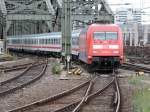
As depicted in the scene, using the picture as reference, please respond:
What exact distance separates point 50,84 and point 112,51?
265 inches

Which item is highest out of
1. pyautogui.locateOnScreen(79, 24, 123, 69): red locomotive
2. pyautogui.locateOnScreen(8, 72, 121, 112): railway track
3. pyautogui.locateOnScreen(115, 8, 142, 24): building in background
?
pyautogui.locateOnScreen(115, 8, 142, 24): building in background

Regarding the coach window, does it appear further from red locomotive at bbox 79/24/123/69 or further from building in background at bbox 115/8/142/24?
building in background at bbox 115/8/142/24

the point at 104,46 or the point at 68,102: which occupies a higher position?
the point at 104,46

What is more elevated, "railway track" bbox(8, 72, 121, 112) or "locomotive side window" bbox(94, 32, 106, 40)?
"locomotive side window" bbox(94, 32, 106, 40)

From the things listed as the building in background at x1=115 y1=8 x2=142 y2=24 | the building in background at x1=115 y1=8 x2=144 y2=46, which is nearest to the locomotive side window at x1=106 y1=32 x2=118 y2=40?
the building in background at x1=115 y1=8 x2=142 y2=24

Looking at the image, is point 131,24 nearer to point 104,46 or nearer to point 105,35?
point 105,35

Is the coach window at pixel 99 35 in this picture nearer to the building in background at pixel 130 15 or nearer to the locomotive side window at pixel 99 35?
the locomotive side window at pixel 99 35

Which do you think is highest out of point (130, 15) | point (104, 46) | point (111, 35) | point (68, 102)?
point (130, 15)

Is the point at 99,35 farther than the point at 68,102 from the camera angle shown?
Yes

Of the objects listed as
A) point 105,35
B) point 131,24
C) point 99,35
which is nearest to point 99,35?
point 99,35

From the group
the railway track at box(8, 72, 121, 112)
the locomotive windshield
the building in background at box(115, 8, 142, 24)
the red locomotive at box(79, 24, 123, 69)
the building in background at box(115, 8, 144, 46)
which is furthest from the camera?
the building in background at box(115, 8, 144, 46)

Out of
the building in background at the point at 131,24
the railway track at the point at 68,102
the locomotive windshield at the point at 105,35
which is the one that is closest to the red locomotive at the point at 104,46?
the locomotive windshield at the point at 105,35

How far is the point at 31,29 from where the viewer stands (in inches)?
3716

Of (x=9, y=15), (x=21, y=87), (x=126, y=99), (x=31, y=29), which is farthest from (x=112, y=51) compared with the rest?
(x=31, y=29)
